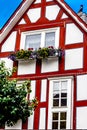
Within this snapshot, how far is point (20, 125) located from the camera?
17859mm

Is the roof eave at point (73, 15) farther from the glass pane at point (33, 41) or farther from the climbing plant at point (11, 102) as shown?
the climbing plant at point (11, 102)

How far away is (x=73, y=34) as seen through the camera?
18.6 meters

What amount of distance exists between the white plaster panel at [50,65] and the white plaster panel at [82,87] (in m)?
1.26

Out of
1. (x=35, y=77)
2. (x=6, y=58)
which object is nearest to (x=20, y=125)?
(x=35, y=77)

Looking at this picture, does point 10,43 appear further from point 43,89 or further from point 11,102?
point 11,102

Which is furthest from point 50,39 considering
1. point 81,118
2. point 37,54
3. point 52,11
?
point 81,118

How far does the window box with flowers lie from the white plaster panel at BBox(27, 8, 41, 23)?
1.81 m

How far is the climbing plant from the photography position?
15.1 m

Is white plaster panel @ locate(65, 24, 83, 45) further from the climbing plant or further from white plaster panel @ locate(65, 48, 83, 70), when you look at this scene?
the climbing plant

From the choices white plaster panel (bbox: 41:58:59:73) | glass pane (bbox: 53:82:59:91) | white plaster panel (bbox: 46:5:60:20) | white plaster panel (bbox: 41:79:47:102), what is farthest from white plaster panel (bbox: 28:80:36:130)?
white plaster panel (bbox: 46:5:60:20)

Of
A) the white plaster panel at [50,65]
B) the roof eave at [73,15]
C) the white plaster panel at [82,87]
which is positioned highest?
the roof eave at [73,15]

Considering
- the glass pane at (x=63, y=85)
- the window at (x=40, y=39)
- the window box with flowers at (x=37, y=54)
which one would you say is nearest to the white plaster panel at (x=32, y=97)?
the window box with flowers at (x=37, y=54)

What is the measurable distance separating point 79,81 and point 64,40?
7.22 ft

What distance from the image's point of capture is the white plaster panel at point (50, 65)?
60.0ft
